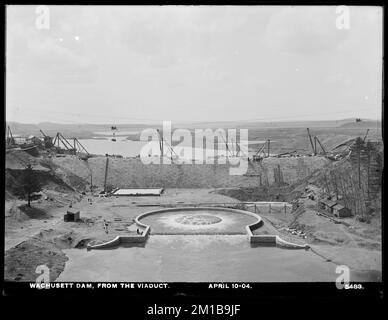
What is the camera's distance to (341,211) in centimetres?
518

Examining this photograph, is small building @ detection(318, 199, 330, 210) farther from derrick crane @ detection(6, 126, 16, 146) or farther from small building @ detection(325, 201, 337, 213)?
derrick crane @ detection(6, 126, 16, 146)

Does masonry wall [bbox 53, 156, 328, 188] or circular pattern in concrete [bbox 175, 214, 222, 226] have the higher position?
masonry wall [bbox 53, 156, 328, 188]

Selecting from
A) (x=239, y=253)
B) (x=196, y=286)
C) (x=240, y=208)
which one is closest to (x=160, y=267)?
(x=196, y=286)

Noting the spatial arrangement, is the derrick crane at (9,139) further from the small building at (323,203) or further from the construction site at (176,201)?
the small building at (323,203)

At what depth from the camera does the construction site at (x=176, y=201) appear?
4.68 m

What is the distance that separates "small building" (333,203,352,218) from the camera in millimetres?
5137

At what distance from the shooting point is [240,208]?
18.7 ft

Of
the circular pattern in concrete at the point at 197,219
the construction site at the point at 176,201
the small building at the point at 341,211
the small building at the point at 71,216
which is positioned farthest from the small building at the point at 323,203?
the small building at the point at 71,216

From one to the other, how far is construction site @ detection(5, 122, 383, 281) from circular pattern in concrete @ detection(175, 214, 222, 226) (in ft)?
0.06

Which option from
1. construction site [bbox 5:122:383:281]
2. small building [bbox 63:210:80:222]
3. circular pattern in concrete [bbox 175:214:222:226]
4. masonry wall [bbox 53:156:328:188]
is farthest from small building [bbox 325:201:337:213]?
small building [bbox 63:210:80:222]

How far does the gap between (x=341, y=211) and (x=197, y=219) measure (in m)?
2.11

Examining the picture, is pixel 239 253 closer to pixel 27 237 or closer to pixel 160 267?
pixel 160 267
